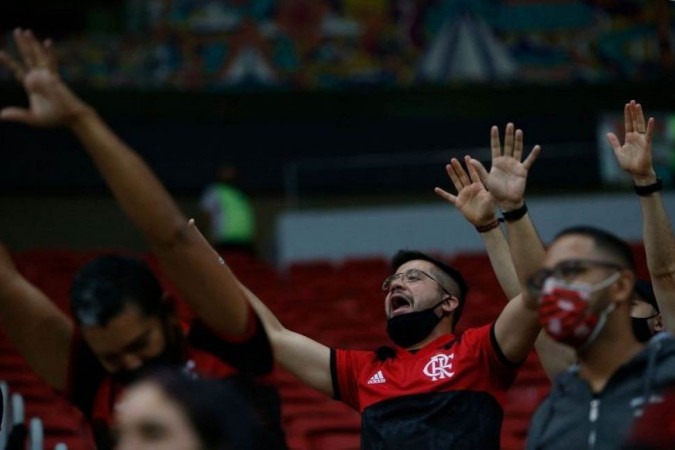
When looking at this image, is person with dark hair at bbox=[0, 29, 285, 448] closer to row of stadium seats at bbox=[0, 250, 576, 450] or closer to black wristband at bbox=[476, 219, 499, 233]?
black wristband at bbox=[476, 219, 499, 233]

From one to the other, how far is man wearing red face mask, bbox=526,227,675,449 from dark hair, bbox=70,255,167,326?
835 millimetres

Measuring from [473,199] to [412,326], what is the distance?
428mm

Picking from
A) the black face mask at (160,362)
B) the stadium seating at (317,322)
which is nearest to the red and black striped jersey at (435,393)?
the stadium seating at (317,322)

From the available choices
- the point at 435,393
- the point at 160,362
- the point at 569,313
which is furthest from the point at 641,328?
the point at 160,362

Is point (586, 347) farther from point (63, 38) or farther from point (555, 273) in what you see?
point (63, 38)

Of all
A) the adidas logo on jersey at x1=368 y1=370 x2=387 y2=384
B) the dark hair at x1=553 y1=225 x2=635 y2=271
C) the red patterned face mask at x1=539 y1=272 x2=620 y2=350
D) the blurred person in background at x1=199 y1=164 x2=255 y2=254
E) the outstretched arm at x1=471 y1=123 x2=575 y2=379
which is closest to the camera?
the red patterned face mask at x1=539 y1=272 x2=620 y2=350

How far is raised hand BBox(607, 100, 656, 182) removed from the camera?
3799mm

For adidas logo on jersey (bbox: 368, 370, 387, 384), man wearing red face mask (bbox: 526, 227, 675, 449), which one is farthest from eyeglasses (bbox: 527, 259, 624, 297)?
adidas logo on jersey (bbox: 368, 370, 387, 384)

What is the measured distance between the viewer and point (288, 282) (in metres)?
9.80

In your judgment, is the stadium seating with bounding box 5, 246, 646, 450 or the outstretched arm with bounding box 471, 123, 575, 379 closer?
the outstretched arm with bounding box 471, 123, 575, 379

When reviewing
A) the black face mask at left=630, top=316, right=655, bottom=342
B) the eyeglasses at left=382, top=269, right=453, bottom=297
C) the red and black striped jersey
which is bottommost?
the red and black striped jersey

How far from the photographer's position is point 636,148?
3.85m

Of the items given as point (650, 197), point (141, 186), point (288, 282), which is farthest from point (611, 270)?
point (288, 282)

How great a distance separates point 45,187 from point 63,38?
153 centimetres
